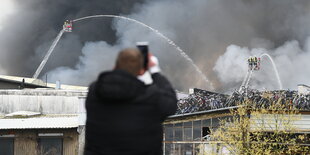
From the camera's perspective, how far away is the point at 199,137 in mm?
35875

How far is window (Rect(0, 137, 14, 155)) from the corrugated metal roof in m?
1.56

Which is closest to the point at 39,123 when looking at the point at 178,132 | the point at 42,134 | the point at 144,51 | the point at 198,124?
the point at 42,134

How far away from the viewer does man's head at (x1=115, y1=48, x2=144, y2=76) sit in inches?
141

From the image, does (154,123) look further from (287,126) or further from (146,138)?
(287,126)

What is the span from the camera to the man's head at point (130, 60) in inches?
141

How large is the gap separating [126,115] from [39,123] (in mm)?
45483

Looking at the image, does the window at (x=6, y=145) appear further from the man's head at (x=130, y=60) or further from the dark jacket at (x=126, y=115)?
the man's head at (x=130, y=60)

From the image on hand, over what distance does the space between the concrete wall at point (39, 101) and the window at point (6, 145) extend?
21.3ft

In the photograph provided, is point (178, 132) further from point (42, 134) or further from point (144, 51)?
point (144, 51)

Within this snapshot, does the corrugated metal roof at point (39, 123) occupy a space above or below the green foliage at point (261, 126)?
below

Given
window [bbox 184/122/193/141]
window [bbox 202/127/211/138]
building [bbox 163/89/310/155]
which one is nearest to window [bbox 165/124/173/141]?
building [bbox 163/89/310/155]

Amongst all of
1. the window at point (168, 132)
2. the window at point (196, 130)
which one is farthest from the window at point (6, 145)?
the window at point (196, 130)

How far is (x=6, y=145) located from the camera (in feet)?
154

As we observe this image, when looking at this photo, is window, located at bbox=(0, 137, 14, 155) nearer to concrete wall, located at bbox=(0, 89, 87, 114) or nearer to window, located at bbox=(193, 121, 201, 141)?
concrete wall, located at bbox=(0, 89, 87, 114)
